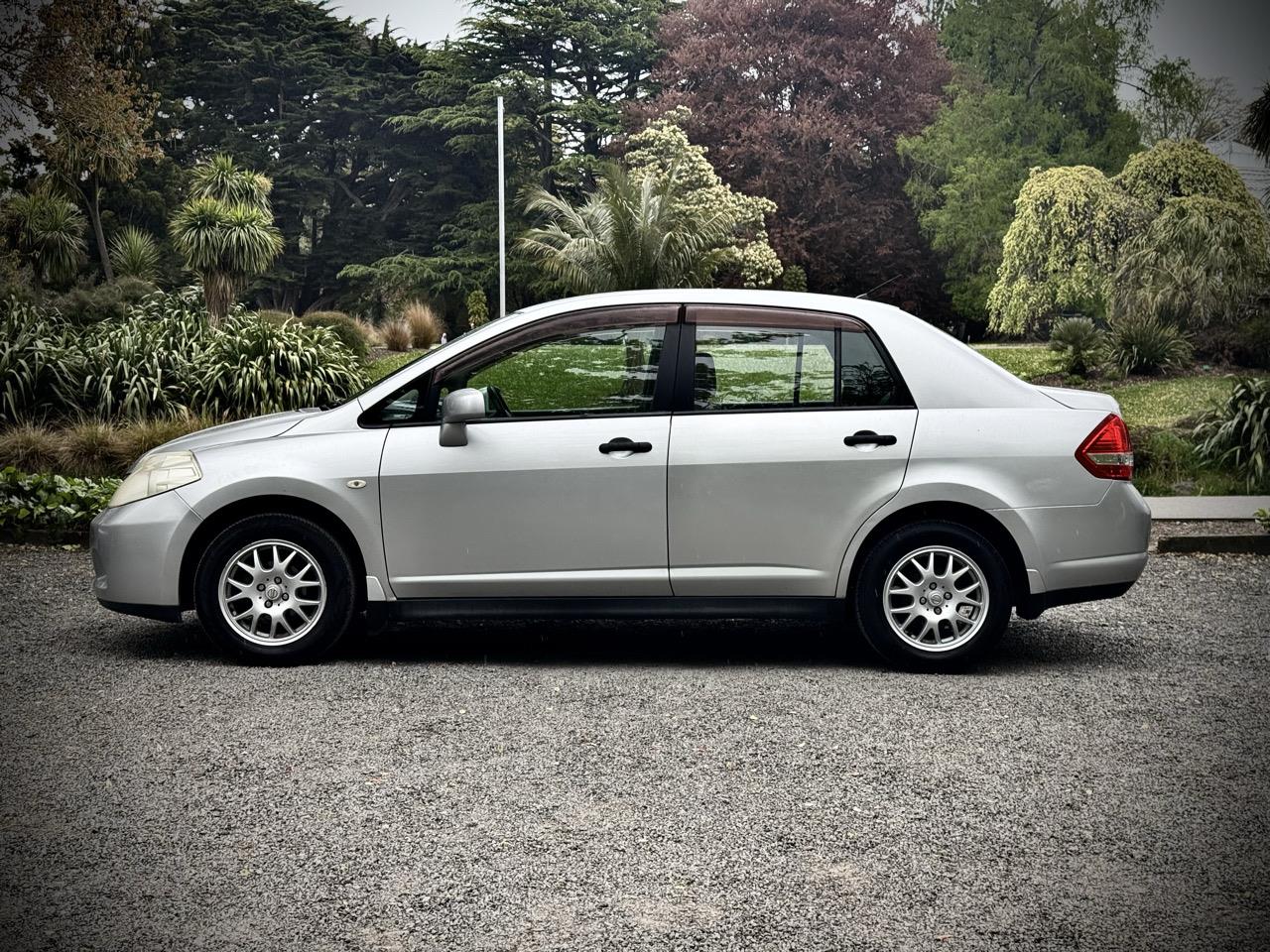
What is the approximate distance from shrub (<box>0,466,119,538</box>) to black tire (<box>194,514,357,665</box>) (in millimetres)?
4666

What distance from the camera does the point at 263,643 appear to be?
20.2ft

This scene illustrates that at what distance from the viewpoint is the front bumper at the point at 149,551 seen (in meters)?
6.13

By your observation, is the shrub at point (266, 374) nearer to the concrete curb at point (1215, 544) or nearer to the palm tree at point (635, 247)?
the palm tree at point (635, 247)

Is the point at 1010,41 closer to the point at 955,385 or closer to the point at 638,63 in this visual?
the point at 638,63

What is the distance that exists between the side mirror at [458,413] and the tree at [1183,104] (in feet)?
65.7

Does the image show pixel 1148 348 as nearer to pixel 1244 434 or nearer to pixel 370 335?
pixel 1244 434

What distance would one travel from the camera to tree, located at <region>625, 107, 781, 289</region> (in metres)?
28.5

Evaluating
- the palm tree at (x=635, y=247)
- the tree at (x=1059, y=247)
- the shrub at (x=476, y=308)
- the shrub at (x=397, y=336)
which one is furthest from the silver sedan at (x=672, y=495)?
the shrub at (x=476, y=308)

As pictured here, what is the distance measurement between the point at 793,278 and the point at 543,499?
79.9 feet

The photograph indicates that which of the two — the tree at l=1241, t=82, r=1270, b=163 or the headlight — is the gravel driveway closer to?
the headlight

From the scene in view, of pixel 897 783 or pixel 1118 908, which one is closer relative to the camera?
pixel 1118 908

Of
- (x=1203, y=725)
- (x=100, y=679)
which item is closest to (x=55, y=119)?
(x=100, y=679)

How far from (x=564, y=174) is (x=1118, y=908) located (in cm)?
3349

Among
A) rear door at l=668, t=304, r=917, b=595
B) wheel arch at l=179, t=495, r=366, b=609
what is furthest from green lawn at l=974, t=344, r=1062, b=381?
wheel arch at l=179, t=495, r=366, b=609
